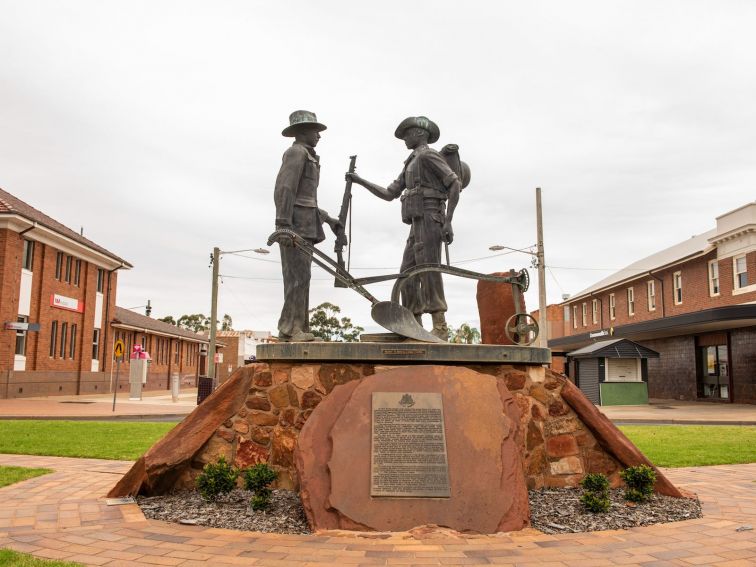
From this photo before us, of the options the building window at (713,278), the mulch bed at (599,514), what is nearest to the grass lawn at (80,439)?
the mulch bed at (599,514)

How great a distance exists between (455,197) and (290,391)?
10.1ft

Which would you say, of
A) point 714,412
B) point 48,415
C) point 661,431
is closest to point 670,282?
point 714,412

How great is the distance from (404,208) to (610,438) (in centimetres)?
350

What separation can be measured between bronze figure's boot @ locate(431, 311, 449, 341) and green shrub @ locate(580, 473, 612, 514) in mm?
2331

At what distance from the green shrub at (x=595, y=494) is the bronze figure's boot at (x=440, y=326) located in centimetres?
233

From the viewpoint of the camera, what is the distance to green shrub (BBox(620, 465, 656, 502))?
224 inches

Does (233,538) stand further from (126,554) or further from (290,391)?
(290,391)

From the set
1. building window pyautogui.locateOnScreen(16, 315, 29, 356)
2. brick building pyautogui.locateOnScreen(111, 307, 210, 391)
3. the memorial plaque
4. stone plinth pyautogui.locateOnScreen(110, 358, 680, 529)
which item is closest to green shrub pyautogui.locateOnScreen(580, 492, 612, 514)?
stone plinth pyautogui.locateOnScreen(110, 358, 680, 529)

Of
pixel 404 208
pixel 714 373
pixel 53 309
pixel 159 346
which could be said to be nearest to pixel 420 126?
pixel 404 208

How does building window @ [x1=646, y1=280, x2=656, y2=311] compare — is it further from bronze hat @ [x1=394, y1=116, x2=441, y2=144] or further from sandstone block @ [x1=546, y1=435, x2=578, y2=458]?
sandstone block @ [x1=546, y1=435, x2=578, y2=458]

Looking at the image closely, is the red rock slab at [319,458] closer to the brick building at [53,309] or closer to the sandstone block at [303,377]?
the sandstone block at [303,377]

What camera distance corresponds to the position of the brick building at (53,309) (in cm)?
2423

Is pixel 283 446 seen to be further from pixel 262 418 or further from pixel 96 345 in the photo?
pixel 96 345

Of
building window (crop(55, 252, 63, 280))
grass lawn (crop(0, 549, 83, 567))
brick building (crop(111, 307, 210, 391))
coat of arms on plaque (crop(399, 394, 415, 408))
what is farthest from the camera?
brick building (crop(111, 307, 210, 391))
